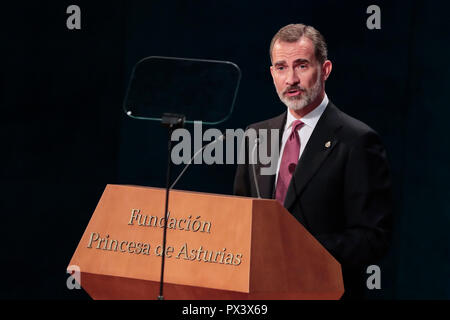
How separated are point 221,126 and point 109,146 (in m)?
0.74

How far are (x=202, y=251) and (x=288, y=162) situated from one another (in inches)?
34.7

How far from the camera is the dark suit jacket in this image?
2.40m

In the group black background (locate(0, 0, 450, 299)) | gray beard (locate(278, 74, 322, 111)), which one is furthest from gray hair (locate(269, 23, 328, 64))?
black background (locate(0, 0, 450, 299))

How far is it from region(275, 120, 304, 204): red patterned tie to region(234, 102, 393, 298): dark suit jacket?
0.06 meters

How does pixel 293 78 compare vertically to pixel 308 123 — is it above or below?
above

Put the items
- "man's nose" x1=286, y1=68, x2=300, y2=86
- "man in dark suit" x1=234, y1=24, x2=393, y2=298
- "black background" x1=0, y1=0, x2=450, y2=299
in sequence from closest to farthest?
"man in dark suit" x1=234, y1=24, x2=393, y2=298, "man's nose" x1=286, y1=68, x2=300, y2=86, "black background" x1=0, y1=0, x2=450, y2=299

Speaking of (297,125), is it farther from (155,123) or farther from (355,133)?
(155,123)

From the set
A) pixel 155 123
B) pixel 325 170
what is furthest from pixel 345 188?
pixel 155 123

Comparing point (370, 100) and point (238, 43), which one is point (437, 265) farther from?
point (238, 43)

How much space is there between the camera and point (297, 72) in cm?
261

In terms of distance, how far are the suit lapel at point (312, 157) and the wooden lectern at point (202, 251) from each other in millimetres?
629

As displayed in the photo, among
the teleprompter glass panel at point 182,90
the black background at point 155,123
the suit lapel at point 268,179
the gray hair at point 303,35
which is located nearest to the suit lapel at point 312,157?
the suit lapel at point 268,179

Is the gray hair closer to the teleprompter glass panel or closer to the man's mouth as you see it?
the man's mouth

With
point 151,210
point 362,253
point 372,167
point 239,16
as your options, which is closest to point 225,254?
point 151,210
